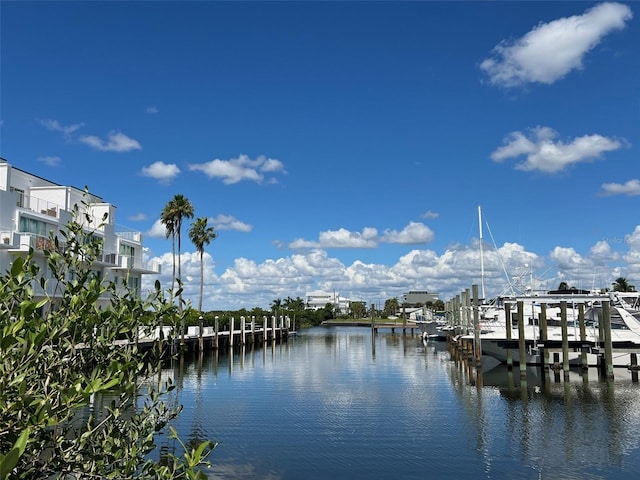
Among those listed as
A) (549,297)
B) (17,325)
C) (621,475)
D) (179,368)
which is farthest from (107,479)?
(549,297)

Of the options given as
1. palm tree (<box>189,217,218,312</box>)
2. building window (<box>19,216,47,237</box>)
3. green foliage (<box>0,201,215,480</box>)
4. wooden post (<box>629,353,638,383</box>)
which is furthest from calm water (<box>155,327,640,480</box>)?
palm tree (<box>189,217,218,312</box>)

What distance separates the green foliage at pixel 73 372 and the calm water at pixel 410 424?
1237cm

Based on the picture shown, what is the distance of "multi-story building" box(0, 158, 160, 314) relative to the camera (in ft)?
129

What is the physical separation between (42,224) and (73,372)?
43260mm

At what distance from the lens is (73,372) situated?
6027 mm

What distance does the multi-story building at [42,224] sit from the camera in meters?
39.4

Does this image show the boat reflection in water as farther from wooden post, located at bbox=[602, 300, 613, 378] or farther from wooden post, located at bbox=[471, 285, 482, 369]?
wooden post, located at bbox=[471, 285, 482, 369]

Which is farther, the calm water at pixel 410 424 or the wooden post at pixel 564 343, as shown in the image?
the wooden post at pixel 564 343

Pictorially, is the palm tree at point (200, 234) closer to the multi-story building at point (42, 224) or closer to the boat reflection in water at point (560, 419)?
the multi-story building at point (42, 224)

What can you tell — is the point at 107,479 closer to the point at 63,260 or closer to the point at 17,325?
the point at 17,325

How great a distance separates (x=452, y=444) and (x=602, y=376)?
20.5 m

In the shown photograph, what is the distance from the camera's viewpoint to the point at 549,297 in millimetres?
47000

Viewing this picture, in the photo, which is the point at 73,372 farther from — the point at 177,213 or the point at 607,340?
the point at 177,213

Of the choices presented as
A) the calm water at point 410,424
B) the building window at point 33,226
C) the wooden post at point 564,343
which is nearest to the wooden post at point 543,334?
the calm water at point 410,424
